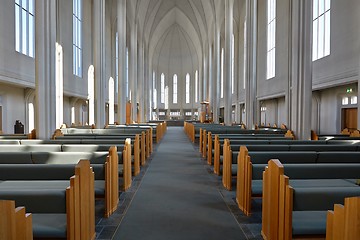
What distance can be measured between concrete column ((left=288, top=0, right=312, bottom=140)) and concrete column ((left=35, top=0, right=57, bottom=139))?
7195 mm

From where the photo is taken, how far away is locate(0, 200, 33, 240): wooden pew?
1.99m

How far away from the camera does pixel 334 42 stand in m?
12.0

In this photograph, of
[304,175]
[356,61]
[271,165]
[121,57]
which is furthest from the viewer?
[121,57]

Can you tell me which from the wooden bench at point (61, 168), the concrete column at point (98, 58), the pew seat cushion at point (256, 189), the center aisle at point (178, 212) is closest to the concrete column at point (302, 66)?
the center aisle at point (178, 212)

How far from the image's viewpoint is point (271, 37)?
19578 mm

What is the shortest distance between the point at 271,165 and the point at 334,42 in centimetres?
1062

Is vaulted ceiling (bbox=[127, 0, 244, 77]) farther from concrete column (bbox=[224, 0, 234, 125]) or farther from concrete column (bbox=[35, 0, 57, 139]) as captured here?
concrete column (bbox=[35, 0, 57, 139])

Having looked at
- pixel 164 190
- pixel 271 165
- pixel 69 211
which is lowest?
pixel 164 190

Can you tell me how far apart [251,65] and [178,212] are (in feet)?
39.2

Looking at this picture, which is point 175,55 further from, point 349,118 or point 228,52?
point 349,118

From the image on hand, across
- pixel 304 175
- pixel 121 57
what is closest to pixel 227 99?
pixel 121 57

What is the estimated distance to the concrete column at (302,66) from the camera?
28.8 feet

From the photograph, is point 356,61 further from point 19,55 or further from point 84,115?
point 84,115

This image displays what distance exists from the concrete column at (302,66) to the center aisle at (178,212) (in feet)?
11.8
